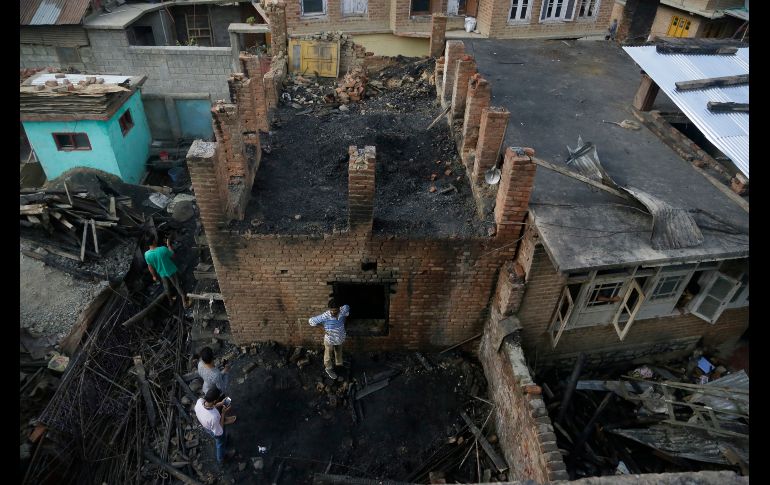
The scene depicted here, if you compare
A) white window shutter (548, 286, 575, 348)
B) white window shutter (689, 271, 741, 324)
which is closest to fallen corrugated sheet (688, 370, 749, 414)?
white window shutter (689, 271, 741, 324)

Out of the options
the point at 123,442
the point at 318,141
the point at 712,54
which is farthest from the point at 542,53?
the point at 123,442

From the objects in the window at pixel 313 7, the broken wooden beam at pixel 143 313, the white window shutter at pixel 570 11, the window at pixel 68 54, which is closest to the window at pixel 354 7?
the window at pixel 313 7

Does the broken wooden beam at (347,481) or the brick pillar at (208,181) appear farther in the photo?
the broken wooden beam at (347,481)

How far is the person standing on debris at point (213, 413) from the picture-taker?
667cm

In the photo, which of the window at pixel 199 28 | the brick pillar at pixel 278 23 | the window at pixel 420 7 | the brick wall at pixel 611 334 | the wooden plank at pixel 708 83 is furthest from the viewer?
the window at pixel 199 28

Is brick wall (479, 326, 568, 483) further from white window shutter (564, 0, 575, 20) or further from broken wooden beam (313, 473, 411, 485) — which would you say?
white window shutter (564, 0, 575, 20)

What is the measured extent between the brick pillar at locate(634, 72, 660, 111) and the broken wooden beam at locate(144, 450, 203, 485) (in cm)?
1086

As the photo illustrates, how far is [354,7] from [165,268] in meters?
12.0

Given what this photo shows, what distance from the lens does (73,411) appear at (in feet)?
26.9

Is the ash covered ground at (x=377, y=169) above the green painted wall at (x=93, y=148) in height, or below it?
above

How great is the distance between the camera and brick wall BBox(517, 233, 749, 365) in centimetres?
768

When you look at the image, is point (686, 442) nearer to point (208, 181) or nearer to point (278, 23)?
point (208, 181)

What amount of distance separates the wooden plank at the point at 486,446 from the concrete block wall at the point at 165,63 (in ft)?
51.3

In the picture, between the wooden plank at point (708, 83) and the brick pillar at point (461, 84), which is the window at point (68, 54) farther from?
the wooden plank at point (708, 83)
